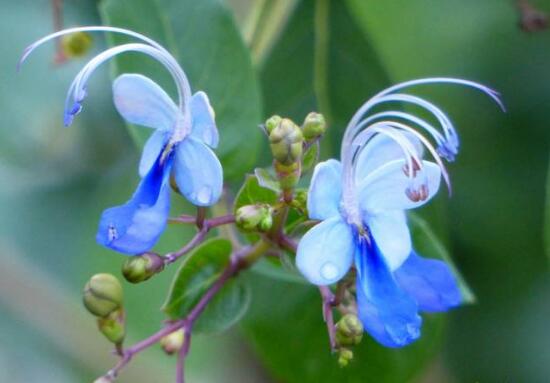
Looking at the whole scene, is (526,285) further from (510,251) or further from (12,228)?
(12,228)

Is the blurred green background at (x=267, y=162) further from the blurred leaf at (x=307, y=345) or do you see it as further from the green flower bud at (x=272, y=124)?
the green flower bud at (x=272, y=124)

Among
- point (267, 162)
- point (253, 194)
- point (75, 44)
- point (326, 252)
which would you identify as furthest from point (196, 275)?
point (75, 44)

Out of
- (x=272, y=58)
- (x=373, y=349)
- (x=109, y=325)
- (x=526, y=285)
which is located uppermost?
(x=109, y=325)

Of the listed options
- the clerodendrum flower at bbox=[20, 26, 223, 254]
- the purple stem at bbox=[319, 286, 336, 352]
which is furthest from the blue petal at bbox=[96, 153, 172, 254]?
the purple stem at bbox=[319, 286, 336, 352]

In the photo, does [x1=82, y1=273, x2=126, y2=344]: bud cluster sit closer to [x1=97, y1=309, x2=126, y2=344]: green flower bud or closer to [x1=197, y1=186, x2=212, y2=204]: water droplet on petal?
[x1=97, y1=309, x2=126, y2=344]: green flower bud

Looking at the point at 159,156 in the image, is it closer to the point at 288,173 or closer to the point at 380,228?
the point at 288,173

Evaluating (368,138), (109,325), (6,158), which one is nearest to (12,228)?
(6,158)
